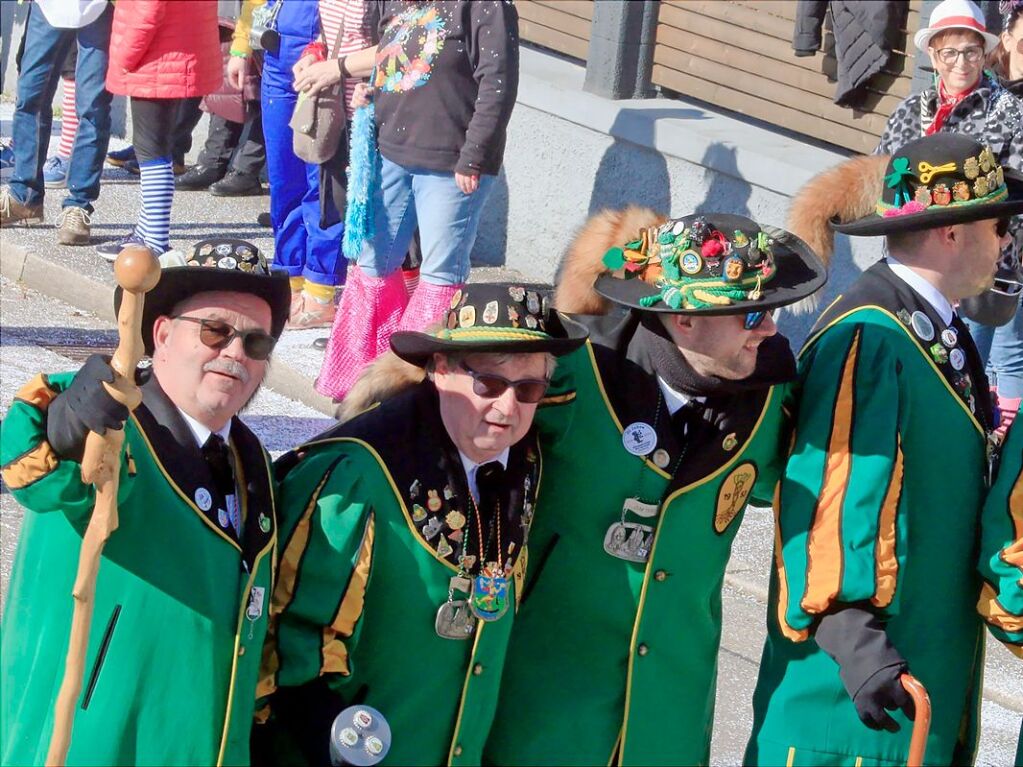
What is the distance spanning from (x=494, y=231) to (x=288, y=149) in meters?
1.60

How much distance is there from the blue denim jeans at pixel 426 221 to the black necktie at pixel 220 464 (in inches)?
163

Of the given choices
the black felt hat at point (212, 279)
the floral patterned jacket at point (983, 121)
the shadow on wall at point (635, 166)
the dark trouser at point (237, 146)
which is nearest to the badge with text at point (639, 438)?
the black felt hat at point (212, 279)

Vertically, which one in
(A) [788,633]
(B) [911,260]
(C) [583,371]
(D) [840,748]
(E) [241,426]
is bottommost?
(D) [840,748]

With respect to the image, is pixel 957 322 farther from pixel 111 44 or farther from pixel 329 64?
pixel 111 44

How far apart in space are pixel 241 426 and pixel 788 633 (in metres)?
1.25

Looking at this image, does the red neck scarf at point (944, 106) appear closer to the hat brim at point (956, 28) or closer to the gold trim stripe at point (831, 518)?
the hat brim at point (956, 28)

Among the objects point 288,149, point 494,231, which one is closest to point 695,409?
point 288,149

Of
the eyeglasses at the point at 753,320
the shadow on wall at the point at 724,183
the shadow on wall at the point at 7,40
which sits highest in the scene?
the shadow on wall at the point at 7,40

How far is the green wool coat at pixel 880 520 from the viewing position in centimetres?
356

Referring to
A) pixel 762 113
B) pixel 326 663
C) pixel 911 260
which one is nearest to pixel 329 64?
pixel 762 113

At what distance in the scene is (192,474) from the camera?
3043 millimetres

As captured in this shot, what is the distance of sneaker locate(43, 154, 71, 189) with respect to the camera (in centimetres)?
1062

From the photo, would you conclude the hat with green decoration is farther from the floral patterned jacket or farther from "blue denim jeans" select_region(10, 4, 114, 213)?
"blue denim jeans" select_region(10, 4, 114, 213)

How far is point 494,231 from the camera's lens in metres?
9.86
